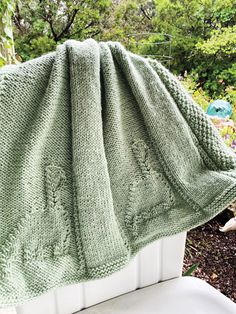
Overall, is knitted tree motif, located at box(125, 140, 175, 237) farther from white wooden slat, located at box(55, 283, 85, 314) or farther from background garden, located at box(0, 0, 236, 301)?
background garden, located at box(0, 0, 236, 301)

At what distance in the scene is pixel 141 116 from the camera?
0.82 m

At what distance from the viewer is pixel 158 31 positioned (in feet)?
9.34

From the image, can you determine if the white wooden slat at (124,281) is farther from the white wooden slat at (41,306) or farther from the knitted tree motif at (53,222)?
the knitted tree motif at (53,222)

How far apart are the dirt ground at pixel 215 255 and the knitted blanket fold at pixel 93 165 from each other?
0.98 m

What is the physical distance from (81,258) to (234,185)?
1.18 feet

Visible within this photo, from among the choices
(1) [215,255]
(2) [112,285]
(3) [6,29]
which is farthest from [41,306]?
(3) [6,29]

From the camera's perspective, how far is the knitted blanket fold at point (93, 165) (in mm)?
714

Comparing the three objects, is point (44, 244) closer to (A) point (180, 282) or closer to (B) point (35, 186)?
(B) point (35, 186)

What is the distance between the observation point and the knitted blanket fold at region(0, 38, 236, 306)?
0.71 metres

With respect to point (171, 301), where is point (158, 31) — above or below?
above

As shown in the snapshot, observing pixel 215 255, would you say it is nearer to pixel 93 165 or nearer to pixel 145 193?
pixel 145 193

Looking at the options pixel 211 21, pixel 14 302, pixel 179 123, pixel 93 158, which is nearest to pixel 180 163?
pixel 179 123

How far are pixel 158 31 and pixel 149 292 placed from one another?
7.71ft

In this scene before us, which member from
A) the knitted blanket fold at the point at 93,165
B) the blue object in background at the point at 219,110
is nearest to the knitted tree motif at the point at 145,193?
the knitted blanket fold at the point at 93,165
